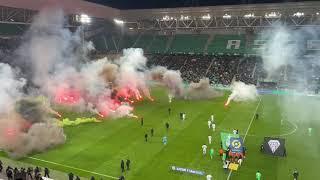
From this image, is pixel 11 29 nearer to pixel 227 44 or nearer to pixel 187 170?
pixel 227 44

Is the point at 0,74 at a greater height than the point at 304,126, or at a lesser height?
greater

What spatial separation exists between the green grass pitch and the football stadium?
13 centimetres

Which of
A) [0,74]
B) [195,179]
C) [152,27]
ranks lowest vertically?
[195,179]

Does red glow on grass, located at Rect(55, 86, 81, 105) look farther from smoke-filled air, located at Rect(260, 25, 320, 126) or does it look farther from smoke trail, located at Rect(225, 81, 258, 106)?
smoke-filled air, located at Rect(260, 25, 320, 126)

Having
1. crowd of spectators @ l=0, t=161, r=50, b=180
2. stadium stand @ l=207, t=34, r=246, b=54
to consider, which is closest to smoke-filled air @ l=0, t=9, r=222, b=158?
crowd of spectators @ l=0, t=161, r=50, b=180

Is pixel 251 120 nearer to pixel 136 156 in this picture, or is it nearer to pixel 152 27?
pixel 136 156

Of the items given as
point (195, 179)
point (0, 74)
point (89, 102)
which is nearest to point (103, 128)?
point (89, 102)

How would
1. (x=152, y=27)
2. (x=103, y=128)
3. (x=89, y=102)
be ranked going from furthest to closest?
(x=152, y=27) → (x=89, y=102) → (x=103, y=128)

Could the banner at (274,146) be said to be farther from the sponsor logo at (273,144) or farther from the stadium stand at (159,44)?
the stadium stand at (159,44)

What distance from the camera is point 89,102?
168 feet

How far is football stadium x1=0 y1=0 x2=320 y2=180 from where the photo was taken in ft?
104

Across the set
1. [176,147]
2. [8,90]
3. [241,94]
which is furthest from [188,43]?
[176,147]

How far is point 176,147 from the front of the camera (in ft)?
117

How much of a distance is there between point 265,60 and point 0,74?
2198 inches
